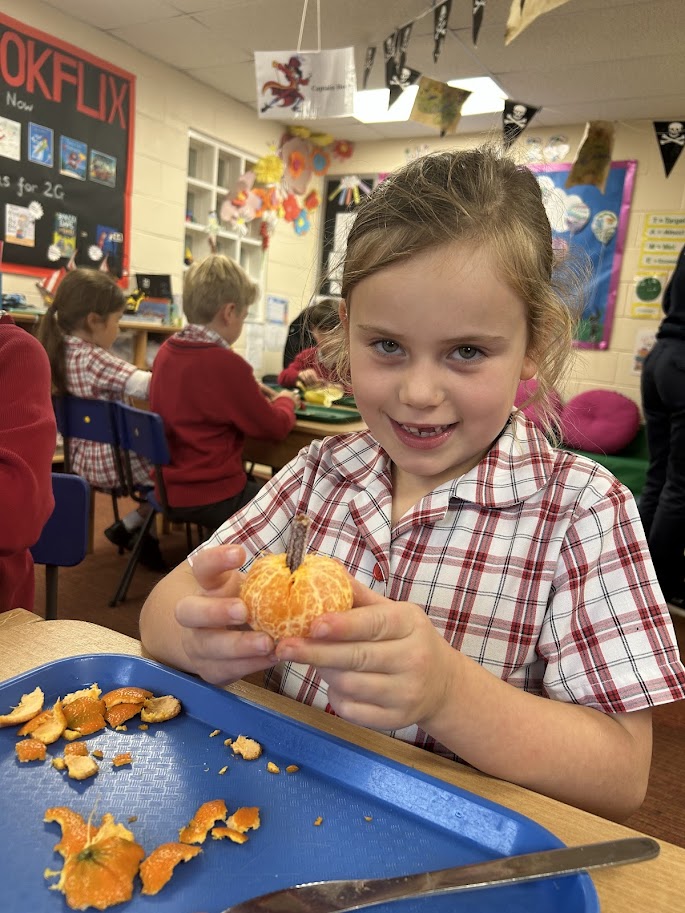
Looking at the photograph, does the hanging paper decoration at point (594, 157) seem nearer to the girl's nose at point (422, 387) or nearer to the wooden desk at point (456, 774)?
the girl's nose at point (422, 387)

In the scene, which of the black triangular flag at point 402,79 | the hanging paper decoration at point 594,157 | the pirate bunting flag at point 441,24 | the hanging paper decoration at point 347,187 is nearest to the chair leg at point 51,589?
the pirate bunting flag at point 441,24

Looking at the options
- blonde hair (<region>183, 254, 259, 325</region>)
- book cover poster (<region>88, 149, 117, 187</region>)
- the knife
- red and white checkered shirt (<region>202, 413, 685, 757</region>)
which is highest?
book cover poster (<region>88, 149, 117, 187</region>)

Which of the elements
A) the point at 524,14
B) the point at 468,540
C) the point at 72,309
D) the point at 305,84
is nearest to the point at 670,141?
the point at 524,14

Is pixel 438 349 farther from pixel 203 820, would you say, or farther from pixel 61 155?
pixel 61 155

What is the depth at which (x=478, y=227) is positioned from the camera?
33.0 inches

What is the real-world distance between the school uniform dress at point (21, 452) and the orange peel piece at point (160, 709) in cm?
57

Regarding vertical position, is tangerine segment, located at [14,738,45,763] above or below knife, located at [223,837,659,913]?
below

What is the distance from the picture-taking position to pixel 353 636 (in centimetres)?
56

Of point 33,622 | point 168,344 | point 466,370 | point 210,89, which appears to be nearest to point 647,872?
point 466,370

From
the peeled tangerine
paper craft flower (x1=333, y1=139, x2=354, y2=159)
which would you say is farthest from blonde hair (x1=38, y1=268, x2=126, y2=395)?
paper craft flower (x1=333, y1=139, x2=354, y2=159)

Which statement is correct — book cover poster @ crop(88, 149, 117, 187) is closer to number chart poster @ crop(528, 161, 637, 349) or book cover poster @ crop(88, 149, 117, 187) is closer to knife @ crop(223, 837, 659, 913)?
number chart poster @ crop(528, 161, 637, 349)

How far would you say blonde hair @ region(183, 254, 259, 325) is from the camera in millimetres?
3053

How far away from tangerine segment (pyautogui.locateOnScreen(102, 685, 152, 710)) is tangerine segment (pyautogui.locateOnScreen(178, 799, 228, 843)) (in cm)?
17

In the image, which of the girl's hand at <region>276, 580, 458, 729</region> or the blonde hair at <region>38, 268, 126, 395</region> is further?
the blonde hair at <region>38, 268, 126, 395</region>
